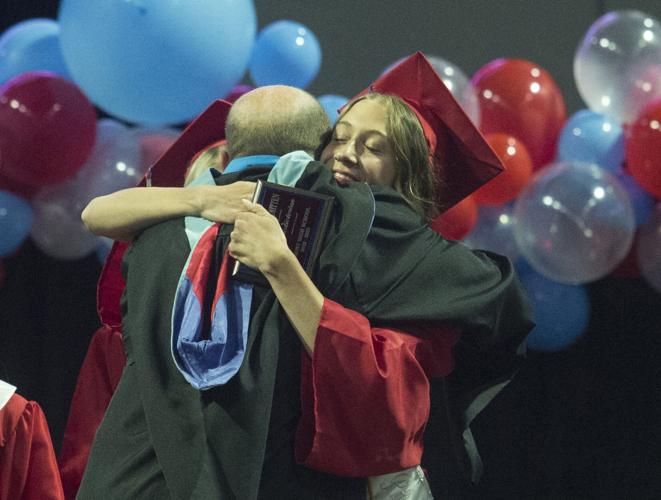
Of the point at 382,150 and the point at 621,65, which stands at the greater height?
the point at 382,150

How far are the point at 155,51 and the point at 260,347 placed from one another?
214 cm

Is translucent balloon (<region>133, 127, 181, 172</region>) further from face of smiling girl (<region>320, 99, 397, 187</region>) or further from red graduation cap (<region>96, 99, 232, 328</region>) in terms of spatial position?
face of smiling girl (<region>320, 99, 397, 187</region>)

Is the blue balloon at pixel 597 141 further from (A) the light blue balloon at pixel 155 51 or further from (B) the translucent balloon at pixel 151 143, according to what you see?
(B) the translucent balloon at pixel 151 143

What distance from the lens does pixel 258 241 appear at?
5.12ft

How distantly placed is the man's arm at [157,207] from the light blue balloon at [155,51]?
1.83 metres

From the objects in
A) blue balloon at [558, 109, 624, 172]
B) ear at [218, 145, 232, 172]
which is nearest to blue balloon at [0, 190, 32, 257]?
ear at [218, 145, 232, 172]

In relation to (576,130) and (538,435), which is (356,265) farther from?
(538,435)

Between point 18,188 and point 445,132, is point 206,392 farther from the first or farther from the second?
point 18,188

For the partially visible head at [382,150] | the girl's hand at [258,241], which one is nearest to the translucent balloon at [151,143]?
the partially visible head at [382,150]

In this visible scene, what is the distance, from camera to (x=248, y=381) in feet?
5.01

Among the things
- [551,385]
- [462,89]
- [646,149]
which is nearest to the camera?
[646,149]

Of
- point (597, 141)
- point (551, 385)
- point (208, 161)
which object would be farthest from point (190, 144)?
point (551, 385)

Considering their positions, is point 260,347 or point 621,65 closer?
point 260,347

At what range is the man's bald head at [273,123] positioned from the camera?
172 centimetres
